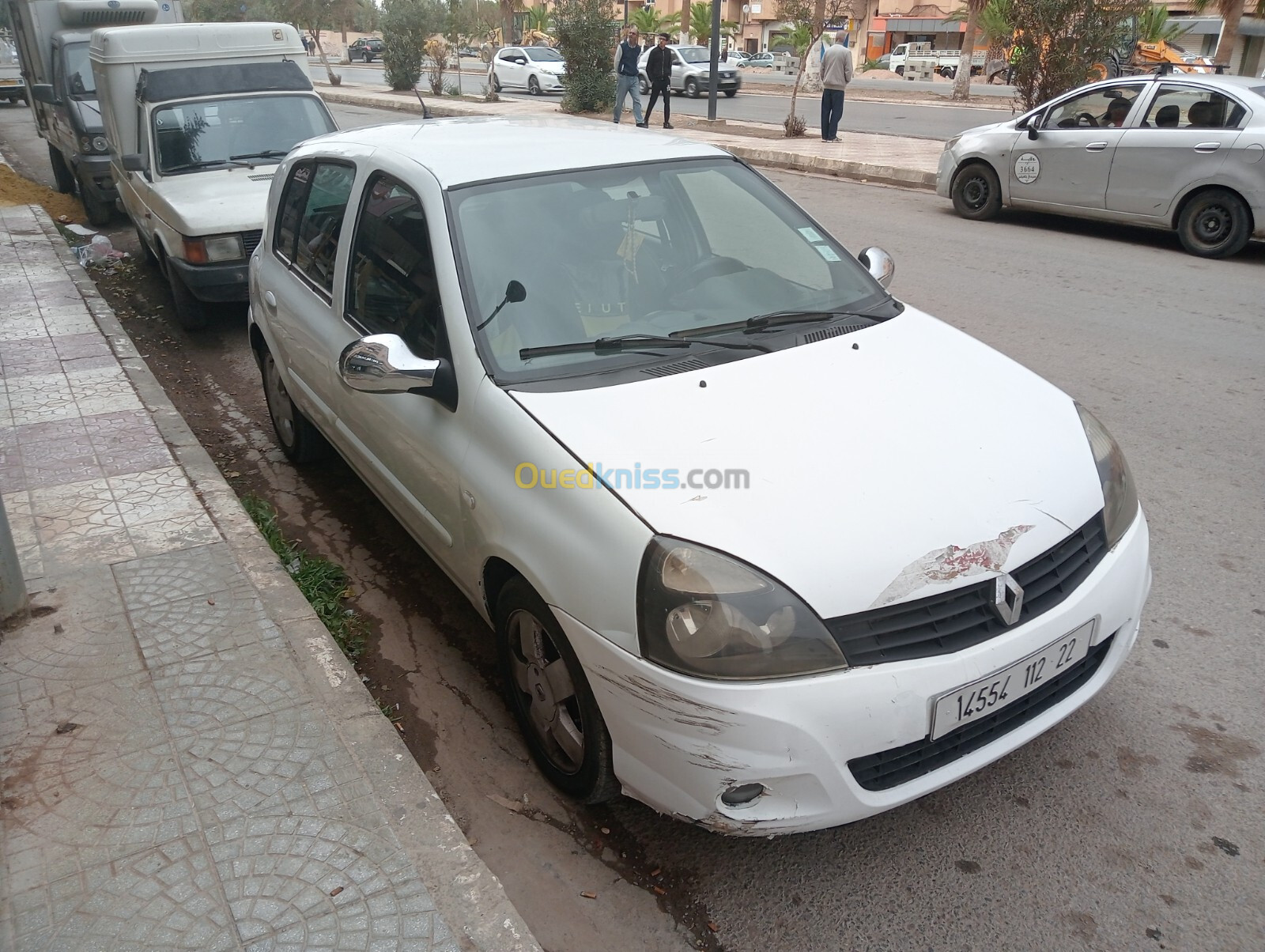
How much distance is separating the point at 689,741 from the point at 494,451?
1.02 meters

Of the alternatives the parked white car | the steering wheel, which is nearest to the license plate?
the steering wheel

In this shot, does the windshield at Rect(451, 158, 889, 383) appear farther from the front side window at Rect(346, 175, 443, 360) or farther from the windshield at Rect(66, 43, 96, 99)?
the windshield at Rect(66, 43, 96, 99)

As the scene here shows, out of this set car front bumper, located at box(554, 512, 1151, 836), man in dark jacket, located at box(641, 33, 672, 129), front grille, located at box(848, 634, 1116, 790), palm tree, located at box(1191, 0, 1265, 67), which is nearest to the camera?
car front bumper, located at box(554, 512, 1151, 836)

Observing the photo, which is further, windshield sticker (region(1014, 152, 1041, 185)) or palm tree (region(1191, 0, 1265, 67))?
palm tree (region(1191, 0, 1265, 67))

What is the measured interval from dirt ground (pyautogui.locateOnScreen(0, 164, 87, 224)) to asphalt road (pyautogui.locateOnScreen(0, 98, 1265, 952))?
9543mm

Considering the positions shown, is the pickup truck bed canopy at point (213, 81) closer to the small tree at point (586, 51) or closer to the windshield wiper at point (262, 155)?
the windshield wiper at point (262, 155)

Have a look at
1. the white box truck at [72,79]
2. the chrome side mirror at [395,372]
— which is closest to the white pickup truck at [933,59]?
the white box truck at [72,79]

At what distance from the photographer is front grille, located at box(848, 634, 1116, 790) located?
230 cm

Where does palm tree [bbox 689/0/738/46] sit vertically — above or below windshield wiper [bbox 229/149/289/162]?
above

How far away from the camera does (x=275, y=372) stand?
16.8ft

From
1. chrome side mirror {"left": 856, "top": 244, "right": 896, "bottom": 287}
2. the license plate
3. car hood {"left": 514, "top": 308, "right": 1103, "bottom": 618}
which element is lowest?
the license plate

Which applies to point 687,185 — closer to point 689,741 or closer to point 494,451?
point 494,451

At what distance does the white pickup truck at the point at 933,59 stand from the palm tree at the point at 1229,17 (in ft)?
45.3

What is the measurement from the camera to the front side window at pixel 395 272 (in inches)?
127
